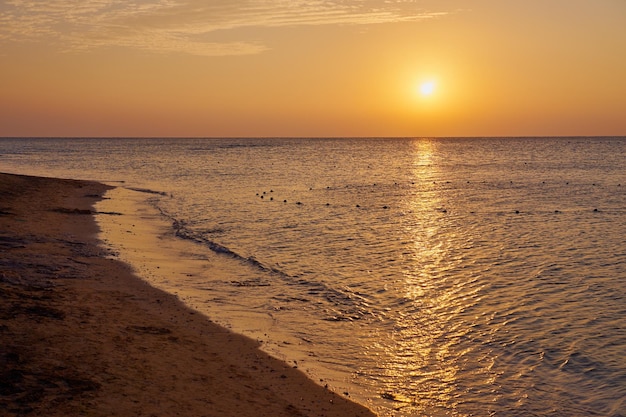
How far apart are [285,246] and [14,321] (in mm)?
14482

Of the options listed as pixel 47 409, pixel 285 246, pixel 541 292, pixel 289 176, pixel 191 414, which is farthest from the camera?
pixel 289 176

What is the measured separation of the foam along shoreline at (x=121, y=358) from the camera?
905cm

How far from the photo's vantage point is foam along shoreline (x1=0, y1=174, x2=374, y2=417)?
9.05 metres

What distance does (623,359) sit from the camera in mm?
12211

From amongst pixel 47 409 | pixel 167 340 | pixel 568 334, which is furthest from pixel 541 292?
pixel 47 409

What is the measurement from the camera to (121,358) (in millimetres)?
10758

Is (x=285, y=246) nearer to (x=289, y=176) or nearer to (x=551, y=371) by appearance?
(x=551, y=371)

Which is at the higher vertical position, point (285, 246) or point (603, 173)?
point (603, 173)

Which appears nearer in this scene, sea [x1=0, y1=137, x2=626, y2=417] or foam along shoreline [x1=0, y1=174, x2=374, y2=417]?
foam along shoreline [x1=0, y1=174, x2=374, y2=417]

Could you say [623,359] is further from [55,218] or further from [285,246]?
[55,218]

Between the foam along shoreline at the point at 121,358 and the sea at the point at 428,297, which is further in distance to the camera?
the sea at the point at 428,297

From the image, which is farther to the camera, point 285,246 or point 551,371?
point 285,246

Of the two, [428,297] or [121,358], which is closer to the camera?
[121,358]

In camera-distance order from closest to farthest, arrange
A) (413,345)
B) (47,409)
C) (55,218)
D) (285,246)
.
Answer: (47,409)
(413,345)
(285,246)
(55,218)
